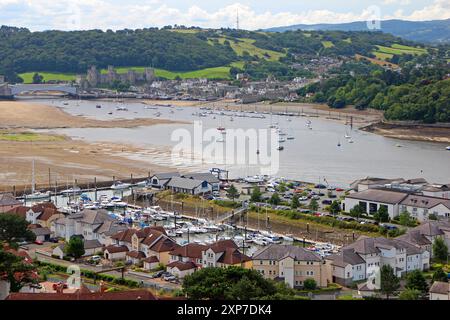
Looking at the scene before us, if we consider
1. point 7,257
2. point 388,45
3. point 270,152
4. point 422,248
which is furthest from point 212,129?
point 388,45

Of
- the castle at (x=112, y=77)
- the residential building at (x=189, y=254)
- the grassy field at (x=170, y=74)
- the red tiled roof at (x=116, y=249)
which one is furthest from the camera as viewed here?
the grassy field at (x=170, y=74)

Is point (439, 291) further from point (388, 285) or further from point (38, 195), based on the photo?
point (38, 195)

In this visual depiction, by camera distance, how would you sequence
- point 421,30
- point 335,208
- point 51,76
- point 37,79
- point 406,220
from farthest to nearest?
1. point 421,30
2. point 51,76
3. point 37,79
4. point 335,208
5. point 406,220

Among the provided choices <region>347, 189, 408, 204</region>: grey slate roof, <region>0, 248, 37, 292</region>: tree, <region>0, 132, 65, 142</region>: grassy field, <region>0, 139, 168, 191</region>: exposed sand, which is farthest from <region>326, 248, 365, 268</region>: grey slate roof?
<region>0, 132, 65, 142</region>: grassy field

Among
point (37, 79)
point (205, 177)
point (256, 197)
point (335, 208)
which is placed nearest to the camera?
point (335, 208)

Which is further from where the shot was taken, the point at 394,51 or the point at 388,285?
Answer: the point at 394,51

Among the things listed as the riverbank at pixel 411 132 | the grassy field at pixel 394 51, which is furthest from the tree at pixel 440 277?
the grassy field at pixel 394 51

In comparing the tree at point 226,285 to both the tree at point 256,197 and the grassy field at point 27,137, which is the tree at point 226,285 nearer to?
the tree at point 256,197

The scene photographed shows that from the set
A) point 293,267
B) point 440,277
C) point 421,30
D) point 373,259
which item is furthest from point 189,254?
point 421,30
